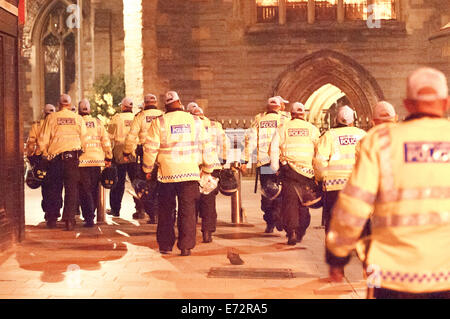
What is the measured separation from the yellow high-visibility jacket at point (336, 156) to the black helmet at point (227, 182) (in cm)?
327

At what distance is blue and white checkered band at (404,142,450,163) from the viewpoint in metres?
3.61

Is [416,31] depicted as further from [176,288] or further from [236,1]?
[176,288]

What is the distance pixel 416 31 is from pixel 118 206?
11.7 meters

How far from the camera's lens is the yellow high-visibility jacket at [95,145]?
11914 millimetres

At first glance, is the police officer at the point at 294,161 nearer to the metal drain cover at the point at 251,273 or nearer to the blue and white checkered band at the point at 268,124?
the blue and white checkered band at the point at 268,124

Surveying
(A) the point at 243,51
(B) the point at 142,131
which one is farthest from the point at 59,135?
(A) the point at 243,51

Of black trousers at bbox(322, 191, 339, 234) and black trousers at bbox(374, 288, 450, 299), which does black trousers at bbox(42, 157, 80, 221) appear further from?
black trousers at bbox(374, 288, 450, 299)

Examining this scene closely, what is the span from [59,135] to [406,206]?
26.4 ft

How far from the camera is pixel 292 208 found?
9867mm

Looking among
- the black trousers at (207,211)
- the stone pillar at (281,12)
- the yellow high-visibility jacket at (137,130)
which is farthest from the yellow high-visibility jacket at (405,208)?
the stone pillar at (281,12)

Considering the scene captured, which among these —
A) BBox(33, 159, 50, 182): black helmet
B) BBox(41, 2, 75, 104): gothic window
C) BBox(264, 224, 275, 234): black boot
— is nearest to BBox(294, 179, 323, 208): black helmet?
BBox(264, 224, 275, 234): black boot

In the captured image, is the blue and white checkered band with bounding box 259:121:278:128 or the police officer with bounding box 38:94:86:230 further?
the police officer with bounding box 38:94:86:230

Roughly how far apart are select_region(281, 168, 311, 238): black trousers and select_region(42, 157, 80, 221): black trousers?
3.03m

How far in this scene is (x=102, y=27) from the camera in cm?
3009
